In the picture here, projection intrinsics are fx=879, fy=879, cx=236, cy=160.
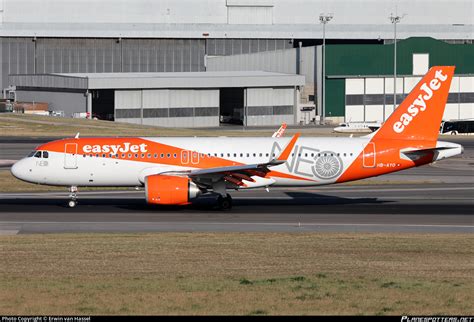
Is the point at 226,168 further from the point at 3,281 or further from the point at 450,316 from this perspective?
the point at 450,316

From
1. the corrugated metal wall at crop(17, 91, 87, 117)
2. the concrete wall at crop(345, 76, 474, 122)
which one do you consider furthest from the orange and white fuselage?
the concrete wall at crop(345, 76, 474, 122)

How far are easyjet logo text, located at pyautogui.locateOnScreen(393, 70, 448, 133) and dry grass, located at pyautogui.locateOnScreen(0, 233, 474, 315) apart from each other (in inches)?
452

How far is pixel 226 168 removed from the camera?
41.0m

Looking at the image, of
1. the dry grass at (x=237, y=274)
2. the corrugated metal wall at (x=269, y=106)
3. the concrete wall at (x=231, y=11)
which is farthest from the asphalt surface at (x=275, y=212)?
the concrete wall at (x=231, y=11)

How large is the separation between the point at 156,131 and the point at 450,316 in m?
86.7

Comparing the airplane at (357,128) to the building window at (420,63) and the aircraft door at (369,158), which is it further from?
the aircraft door at (369,158)

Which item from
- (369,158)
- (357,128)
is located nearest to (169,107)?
(357,128)

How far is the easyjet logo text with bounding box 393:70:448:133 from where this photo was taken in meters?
44.1

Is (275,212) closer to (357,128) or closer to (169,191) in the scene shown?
(169,191)

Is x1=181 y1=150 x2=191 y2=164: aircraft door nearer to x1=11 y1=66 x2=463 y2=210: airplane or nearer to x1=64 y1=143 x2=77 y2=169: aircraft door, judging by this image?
x1=11 y1=66 x2=463 y2=210: airplane

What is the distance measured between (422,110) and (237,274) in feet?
75.4

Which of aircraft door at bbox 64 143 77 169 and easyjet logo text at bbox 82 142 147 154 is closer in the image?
aircraft door at bbox 64 143 77 169

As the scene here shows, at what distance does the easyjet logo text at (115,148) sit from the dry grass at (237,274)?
9.89 meters

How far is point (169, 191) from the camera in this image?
132 feet
